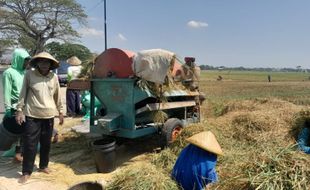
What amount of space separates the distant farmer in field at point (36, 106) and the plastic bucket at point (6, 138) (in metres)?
0.96

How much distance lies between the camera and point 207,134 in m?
3.49

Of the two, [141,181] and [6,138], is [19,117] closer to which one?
[6,138]

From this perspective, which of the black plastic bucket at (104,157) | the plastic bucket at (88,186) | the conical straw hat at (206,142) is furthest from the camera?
Answer: the black plastic bucket at (104,157)

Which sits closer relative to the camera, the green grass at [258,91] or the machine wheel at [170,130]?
the machine wheel at [170,130]

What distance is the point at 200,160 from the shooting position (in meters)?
3.50

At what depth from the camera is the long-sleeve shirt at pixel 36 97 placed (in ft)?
16.6

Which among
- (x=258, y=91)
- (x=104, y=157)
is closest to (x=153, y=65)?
(x=104, y=157)

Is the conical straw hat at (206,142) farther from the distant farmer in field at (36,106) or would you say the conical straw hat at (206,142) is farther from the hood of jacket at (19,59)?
the hood of jacket at (19,59)

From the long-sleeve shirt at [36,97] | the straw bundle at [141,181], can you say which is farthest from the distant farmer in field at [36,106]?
the straw bundle at [141,181]

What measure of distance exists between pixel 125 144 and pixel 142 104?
1265 mm

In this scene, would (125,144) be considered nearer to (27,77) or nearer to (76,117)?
(27,77)

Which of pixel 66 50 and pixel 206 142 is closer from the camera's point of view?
pixel 206 142

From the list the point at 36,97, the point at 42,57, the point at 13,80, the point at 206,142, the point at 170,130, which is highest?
the point at 42,57

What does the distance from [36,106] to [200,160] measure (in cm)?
282
